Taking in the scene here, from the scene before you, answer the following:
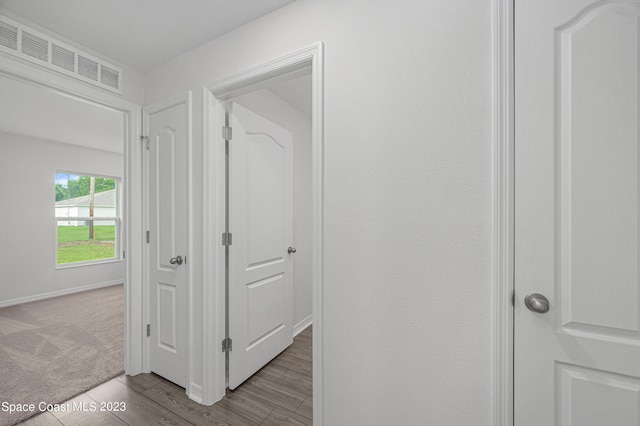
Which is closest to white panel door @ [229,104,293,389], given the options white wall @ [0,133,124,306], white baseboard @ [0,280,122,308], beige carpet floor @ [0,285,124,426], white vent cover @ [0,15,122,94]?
white vent cover @ [0,15,122,94]

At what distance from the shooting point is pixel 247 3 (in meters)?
1.45

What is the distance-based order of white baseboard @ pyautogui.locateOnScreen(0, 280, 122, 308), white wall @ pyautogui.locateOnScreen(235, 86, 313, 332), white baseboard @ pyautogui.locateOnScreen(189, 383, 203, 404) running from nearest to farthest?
white baseboard @ pyautogui.locateOnScreen(189, 383, 203, 404) < white wall @ pyautogui.locateOnScreen(235, 86, 313, 332) < white baseboard @ pyautogui.locateOnScreen(0, 280, 122, 308)

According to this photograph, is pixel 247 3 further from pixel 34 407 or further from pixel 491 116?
pixel 34 407

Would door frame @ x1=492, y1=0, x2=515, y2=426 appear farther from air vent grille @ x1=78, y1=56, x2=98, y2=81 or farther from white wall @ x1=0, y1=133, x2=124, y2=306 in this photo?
white wall @ x1=0, y1=133, x2=124, y2=306

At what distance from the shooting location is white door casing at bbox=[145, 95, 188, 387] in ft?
6.19

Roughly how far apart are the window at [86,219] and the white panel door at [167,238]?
391 centimetres

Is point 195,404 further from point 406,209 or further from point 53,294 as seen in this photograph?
point 53,294

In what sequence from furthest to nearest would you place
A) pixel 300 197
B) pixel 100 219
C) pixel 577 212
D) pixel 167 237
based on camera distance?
pixel 100 219
pixel 300 197
pixel 167 237
pixel 577 212

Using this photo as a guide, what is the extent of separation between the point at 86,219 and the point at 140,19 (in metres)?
4.83

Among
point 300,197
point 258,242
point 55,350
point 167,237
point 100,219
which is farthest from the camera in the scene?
point 100,219

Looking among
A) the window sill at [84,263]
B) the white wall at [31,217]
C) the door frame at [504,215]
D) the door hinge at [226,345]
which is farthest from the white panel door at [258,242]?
the window sill at [84,263]

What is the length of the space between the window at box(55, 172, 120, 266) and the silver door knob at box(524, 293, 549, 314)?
6.21m

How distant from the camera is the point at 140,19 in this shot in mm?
1561

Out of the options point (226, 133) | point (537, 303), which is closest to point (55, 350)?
point (226, 133)
